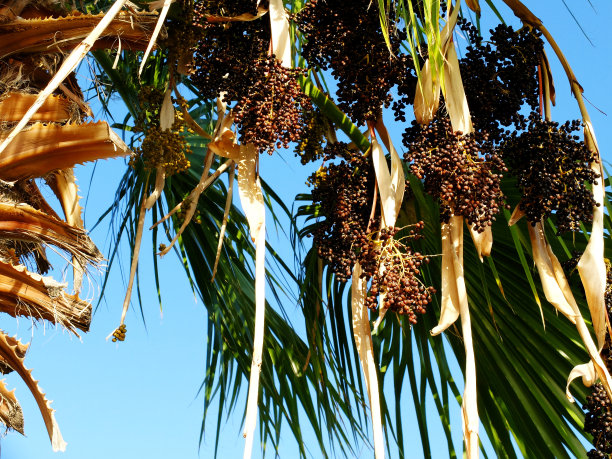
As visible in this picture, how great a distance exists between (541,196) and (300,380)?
1222 millimetres

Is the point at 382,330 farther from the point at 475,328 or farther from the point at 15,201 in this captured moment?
the point at 15,201

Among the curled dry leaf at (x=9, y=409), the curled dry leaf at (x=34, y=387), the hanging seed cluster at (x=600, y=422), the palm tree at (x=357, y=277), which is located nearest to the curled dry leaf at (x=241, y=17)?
the palm tree at (x=357, y=277)

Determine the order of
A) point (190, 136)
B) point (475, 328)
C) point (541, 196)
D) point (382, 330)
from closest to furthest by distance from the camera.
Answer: point (541, 196) < point (475, 328) < point (382, 330) < point (190, 136)

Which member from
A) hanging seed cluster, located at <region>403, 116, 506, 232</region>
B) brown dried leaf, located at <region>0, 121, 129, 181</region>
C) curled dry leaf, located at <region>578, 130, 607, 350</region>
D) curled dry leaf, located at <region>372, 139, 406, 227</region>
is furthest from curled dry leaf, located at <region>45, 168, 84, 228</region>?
curled dry leaf, located at <region>578, 130, 607, 350</region>

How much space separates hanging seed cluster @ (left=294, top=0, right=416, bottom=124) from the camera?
2.06 meters

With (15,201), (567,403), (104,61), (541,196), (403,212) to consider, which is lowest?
(567,403)

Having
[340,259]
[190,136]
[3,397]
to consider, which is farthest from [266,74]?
[190,136]

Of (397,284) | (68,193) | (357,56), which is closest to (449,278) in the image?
(397,284)

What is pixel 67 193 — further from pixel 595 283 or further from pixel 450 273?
pixel 595 283

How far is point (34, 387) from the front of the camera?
1.99 meters

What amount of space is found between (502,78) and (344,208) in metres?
0.54

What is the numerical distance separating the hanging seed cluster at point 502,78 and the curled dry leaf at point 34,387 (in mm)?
1274

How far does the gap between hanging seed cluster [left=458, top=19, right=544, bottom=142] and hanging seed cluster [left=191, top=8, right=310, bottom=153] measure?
0.46 meters

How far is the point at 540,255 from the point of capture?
192 centimetres
